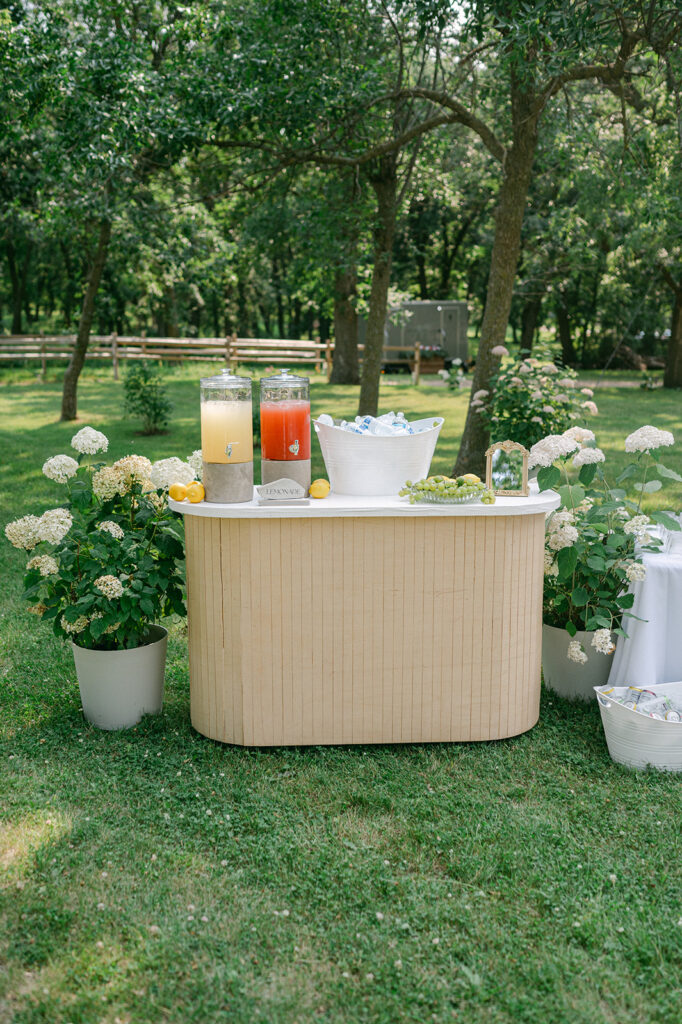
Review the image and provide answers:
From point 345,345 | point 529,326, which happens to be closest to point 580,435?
point 345,345

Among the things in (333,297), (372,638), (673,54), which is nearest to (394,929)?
(372,638)

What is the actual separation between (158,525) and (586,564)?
5.17 feet

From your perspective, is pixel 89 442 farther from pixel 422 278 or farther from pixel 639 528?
pixel 422 278

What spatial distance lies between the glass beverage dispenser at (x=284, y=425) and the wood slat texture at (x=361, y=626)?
0.60 ft

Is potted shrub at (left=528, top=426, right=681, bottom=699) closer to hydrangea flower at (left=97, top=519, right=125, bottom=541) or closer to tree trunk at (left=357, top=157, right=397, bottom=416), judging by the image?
hydrangea flower at (left=97, top=519, right=125, bottom=541)

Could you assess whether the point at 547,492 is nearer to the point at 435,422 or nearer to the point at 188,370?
the point at 435,422

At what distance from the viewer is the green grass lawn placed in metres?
1.99

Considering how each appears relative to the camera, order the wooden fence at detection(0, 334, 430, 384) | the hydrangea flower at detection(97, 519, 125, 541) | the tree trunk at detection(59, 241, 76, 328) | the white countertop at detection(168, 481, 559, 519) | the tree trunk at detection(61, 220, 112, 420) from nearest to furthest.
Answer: the white countertop at detection(168, 481, 559, 519), the hydrangea flower at detection(97, 519, 125, 541), the tree trunk at detection(61, 220, 112, 420), the wooden fence at detection(0, 334, 430, 384), the tree trunk at detection(59, 241, 76, 328)

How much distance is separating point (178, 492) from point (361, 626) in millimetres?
765

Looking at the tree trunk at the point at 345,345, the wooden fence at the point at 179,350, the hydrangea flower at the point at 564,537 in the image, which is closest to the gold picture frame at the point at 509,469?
the hydrangea flower at the point at 564,537

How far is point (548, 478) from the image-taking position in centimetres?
327

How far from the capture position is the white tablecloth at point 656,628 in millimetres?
3205

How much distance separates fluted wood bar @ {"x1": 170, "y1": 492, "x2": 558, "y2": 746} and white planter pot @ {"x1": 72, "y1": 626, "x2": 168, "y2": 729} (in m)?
0.20

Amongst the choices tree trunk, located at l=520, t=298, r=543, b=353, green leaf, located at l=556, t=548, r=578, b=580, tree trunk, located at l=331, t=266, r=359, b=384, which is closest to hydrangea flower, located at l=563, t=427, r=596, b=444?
green leaf, located at l=556, t=548, r=578, b=580
